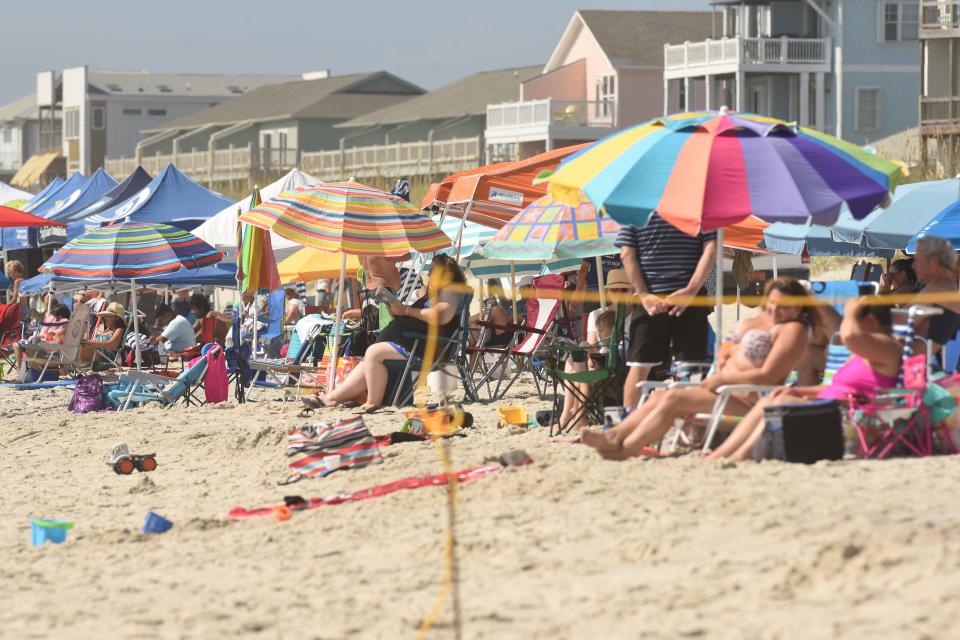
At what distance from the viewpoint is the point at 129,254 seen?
14.8 meters

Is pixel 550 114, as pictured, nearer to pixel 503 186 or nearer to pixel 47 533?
pixel 503 186

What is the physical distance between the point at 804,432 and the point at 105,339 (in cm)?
959

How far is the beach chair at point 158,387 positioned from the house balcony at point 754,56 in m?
29.6

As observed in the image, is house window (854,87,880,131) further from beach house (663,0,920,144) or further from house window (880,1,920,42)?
house window (880,1,920,42)

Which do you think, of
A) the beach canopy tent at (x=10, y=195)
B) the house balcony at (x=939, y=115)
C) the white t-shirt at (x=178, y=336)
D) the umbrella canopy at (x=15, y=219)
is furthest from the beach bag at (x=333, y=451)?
the house balcony at (x=939, y=115)

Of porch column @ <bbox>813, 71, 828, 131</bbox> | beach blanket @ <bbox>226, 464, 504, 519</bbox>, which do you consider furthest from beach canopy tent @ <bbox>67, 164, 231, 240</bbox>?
porch column @ <bbox>813, 71, 828, 131</bbox>

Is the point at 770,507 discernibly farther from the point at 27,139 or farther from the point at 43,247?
the point at 27,139

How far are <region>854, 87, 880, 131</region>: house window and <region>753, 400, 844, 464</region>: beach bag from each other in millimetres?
36411

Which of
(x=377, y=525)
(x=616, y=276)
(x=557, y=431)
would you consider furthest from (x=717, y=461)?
(x=616, y=276)

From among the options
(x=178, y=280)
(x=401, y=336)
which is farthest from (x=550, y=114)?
(x=401, y=336)

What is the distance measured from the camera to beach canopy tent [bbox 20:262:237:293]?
1558cm

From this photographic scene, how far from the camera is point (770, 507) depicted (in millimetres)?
6121

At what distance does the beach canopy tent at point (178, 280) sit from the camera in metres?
15.6

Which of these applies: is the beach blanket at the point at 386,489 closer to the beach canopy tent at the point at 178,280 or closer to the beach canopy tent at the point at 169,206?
the beach canopy tent at the point at 178,280
